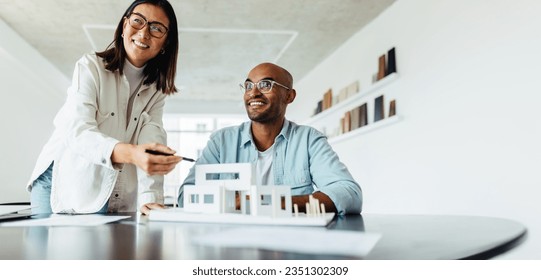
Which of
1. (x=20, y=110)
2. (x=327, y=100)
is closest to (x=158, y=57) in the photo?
(x=20, y=110)

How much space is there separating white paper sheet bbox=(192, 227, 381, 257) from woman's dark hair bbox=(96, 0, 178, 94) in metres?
0.85

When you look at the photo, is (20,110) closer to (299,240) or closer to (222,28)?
(222,28)

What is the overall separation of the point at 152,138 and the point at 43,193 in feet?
1.28

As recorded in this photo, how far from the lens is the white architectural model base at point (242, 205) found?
0.90 meters

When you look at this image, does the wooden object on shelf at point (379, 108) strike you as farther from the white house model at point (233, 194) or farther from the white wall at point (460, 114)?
the white house model at point (233, 194)

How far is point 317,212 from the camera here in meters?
1.01

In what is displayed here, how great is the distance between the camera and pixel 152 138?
1.41 meters

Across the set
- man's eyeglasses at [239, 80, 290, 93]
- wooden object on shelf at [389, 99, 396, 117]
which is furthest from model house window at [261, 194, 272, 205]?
wooden object on shelf at [389, 99, 396, 117]

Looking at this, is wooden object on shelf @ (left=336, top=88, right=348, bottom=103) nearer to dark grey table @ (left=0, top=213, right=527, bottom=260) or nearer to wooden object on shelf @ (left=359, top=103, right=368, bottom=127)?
wooden object on shelf @ (left=359, top=103, right=368, bottom=127)

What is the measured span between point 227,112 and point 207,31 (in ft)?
12.7

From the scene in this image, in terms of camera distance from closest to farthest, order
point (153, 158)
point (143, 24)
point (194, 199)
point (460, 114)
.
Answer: point (153, 158) → point (194, 199) → point (143, 24) → point (460, 114)

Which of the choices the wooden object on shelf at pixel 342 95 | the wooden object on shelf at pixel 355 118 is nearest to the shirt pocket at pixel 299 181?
the wooden object on shelf at pixel 355 118

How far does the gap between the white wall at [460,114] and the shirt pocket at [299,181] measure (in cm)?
95

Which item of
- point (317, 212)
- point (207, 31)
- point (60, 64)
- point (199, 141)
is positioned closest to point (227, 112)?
point (199, 141)
